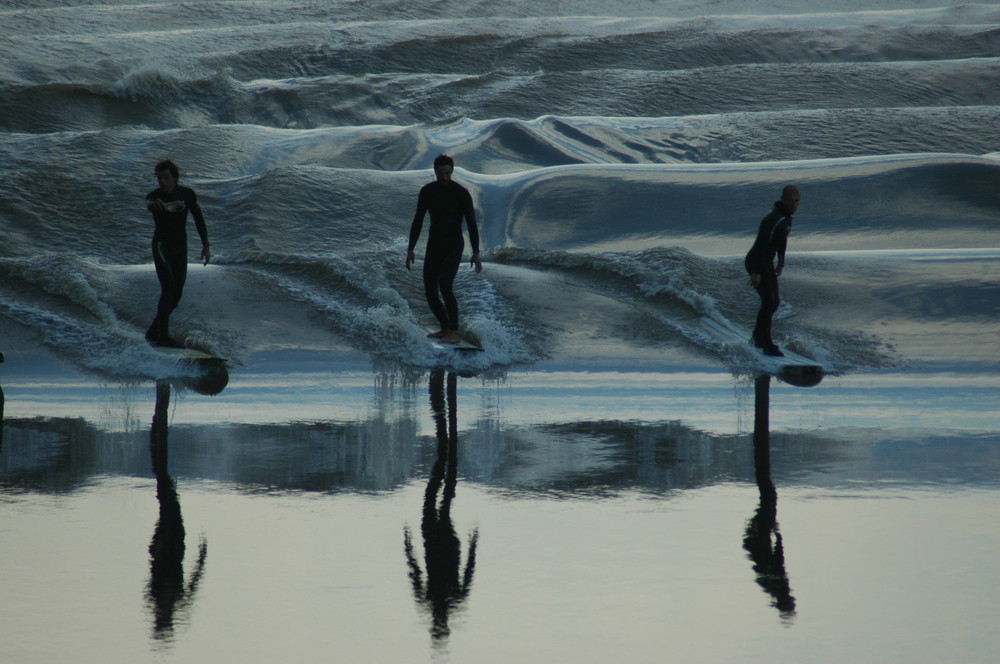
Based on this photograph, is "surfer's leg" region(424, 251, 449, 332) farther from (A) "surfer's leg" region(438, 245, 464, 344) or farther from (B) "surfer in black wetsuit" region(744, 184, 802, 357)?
(B) "surfer in black wetsuit" region(744, 184, 802, 357)

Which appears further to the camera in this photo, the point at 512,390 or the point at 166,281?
the point at 166,281

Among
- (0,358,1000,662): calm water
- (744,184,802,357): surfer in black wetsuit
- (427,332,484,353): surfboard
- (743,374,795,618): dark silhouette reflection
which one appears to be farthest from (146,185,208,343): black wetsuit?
(743,374,795,618): dark silhouette reflection

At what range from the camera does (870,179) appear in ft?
47.5

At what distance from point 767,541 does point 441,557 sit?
1.46 m

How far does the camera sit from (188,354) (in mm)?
Result: 8867

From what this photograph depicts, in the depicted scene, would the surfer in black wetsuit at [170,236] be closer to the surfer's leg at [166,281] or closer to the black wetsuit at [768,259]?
the surfer's leg at [166,281]

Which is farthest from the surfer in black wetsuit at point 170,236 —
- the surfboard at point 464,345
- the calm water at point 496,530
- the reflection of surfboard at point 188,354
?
the surfboard at point 464,345

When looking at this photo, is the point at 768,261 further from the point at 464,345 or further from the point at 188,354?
the point at 188,354

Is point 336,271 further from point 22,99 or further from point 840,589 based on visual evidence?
point 22,99

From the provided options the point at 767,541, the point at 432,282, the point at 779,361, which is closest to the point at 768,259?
the point at 779,361

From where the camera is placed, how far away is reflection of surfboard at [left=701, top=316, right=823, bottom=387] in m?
8.52

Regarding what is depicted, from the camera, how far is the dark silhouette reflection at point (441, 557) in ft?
13.5

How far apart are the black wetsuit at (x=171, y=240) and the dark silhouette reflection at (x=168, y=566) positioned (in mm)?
3375

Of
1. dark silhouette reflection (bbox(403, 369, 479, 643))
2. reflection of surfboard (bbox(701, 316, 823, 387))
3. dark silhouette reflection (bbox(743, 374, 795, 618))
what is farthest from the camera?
reflection of surfboard (bbox(701, 316, 823, 387))
